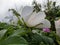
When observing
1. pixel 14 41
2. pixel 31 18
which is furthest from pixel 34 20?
pixel 14 41

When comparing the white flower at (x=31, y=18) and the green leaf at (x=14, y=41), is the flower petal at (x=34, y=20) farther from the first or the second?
the green leaf at (x=14, y=41)

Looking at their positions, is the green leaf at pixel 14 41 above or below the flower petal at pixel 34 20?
below

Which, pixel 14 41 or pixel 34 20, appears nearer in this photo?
pixel 14 41

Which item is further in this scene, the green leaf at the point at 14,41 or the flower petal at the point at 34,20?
the flower petal at the point at 34,20

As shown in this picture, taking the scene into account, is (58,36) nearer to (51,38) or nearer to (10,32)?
(51,38)

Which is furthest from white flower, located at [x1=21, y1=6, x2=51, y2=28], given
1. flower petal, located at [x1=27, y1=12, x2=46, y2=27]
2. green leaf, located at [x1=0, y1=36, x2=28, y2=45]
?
green leaf, located at [x1=0, y1=36, x2=28, y2=45]

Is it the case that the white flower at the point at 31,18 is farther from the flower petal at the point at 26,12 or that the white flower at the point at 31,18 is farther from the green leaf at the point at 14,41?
the green leaf at the point at 14,41

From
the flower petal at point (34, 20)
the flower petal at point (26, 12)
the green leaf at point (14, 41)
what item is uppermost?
the flower petal at point (26, 12)

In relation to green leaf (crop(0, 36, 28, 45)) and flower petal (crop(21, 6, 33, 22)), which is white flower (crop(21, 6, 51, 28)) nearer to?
flower petal (crop(21, 6, 33, 22))

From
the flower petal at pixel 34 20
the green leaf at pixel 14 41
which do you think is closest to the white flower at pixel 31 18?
the flower petal at pixel 34 20

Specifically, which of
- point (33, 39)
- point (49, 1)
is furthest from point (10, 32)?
point (49, 1)

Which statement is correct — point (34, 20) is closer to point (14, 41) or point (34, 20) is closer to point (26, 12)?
point (26, 12)

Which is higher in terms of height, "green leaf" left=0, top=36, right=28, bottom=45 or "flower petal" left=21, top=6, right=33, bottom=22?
"flower petal" left=21, top=6, right=33, bottom=22

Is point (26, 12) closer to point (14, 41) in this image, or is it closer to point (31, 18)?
point (31, 18)
